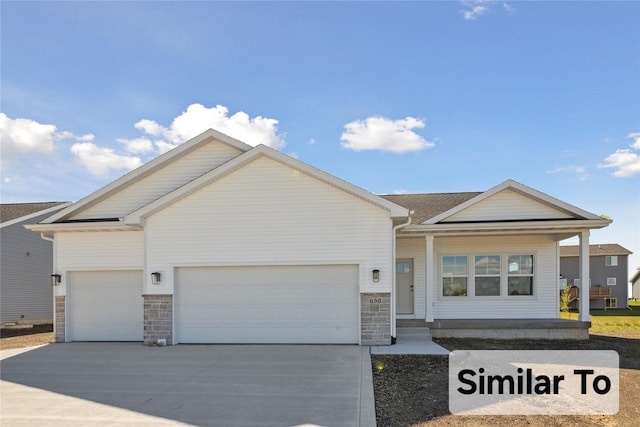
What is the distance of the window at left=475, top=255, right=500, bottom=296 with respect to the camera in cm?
1339

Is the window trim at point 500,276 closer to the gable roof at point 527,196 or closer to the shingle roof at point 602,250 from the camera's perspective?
the gable roof at point 527,196

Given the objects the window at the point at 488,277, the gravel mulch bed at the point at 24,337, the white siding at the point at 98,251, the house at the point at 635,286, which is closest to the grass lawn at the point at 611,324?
the window at the point at 488,277

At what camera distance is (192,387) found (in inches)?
271

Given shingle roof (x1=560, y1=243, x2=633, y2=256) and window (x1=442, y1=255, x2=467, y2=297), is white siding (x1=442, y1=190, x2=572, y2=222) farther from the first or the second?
shingle roof (x1=560, y1=243, x2=633, y2=256)

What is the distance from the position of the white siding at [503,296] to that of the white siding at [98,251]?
8.18m

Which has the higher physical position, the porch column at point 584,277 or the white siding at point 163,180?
the white siding at point 163,180

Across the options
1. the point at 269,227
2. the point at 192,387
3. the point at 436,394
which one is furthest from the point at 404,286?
the point at 192,387

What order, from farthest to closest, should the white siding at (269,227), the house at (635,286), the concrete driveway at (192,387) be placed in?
the house at (635,286), the white siding at (269,227), the concrete driveway at (192,387)

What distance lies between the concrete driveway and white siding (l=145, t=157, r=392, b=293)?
86.2 inches

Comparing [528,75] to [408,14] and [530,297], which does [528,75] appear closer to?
[408,14]

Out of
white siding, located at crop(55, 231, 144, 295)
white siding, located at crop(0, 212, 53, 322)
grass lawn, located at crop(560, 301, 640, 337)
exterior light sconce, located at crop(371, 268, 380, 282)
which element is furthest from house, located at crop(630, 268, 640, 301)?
white siding, located at crop(0, 212, 53, 322)

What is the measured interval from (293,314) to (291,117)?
638 centimetres

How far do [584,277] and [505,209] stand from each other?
9.20 ft

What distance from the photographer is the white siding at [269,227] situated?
1073cm
